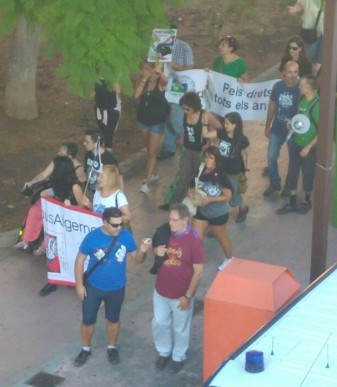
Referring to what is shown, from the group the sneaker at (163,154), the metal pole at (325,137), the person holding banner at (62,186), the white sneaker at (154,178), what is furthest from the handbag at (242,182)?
the metal pole at (325,137)

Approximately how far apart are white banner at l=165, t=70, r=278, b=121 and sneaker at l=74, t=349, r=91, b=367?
15.0 ft

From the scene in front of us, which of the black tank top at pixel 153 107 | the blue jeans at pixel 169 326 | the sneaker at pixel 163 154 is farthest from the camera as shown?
the sneaker at pixel 163 154

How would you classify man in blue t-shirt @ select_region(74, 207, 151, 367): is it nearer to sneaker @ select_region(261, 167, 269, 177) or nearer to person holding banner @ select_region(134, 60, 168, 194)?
person holding banner @ select_region(134, 60, 168, 194)

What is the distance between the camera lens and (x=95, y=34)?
10.2 metres

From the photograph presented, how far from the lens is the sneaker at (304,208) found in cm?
1284

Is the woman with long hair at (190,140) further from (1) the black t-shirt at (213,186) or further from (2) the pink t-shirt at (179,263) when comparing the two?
(2) the pink t-shirt at (179,263)

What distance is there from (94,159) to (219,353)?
11.3ft

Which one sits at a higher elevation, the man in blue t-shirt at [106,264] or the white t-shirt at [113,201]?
the white t-shirt at [113,201]

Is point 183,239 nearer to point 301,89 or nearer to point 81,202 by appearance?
point 81,202

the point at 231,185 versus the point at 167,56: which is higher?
the point at 167,56

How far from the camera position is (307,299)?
693cm

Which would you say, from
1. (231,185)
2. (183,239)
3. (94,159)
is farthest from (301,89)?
(183,239)

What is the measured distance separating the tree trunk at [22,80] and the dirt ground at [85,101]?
0.15m

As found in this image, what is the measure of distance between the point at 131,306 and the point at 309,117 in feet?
10.1
